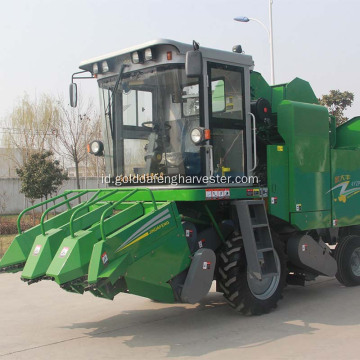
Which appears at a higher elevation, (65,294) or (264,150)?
(264,150)

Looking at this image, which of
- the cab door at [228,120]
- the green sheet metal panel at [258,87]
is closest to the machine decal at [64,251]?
the cab door at [228,120]

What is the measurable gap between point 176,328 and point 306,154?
3.02m

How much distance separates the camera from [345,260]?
26.2 ft

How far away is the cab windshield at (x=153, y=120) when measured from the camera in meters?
6.13

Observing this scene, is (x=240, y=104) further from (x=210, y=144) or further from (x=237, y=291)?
(x=237, y=291)

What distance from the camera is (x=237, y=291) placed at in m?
6.15

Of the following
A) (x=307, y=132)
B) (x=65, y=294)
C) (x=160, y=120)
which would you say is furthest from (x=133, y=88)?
(x=65, y=294)

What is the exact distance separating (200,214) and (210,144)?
0.90m

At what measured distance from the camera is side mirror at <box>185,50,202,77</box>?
217 inches

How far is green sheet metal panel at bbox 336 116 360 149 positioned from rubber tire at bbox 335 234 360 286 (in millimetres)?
1566

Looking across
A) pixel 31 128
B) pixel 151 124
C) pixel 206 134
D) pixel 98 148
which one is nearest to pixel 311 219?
pixel 206 134

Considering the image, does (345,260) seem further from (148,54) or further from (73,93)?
(73,93)

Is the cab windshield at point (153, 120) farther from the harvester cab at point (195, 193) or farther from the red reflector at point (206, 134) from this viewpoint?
the red reflector at point (206, 134)

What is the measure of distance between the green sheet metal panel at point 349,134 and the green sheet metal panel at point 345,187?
1.44ft
